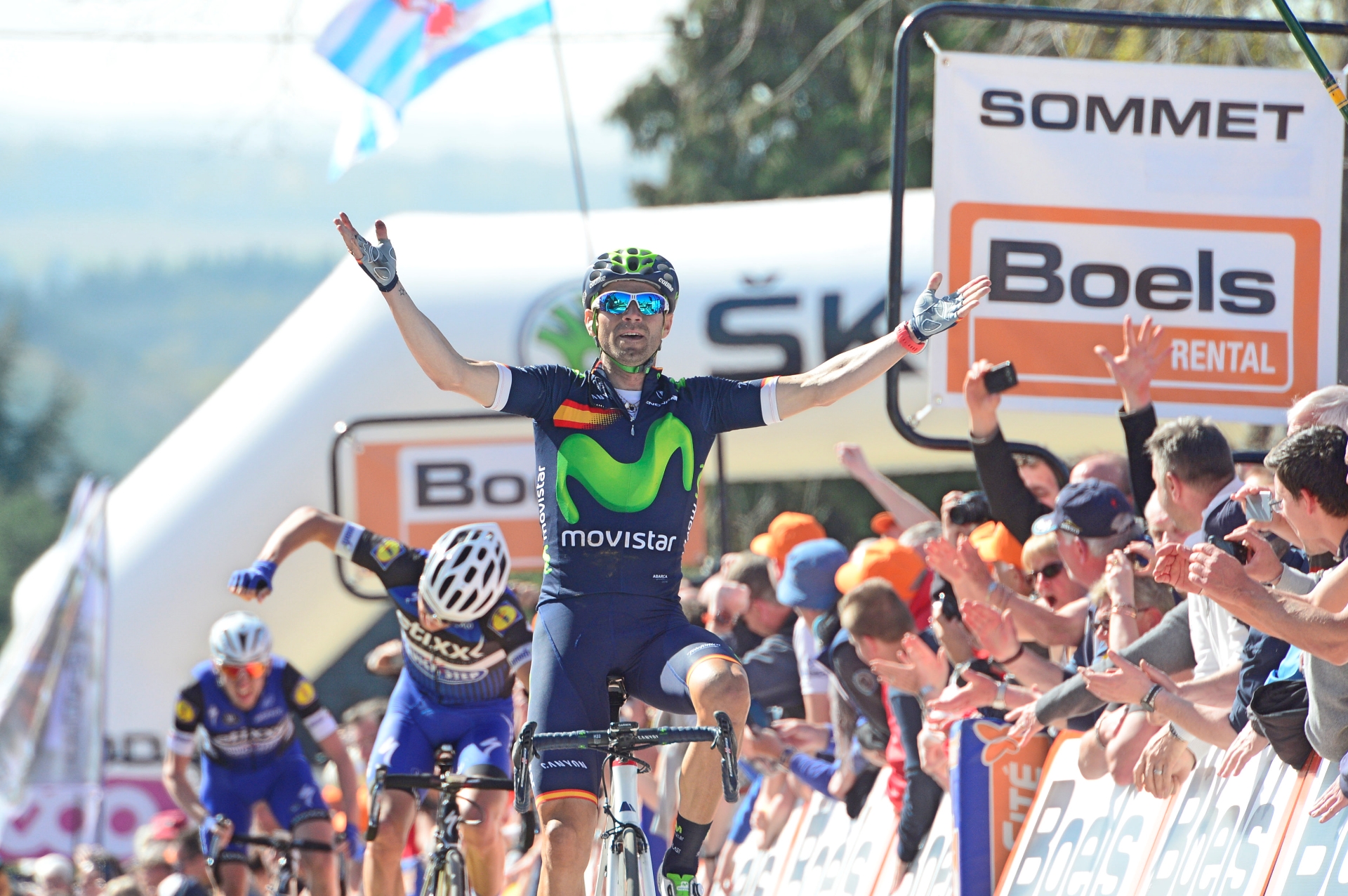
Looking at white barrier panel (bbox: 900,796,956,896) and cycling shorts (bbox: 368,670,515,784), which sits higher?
cycling shorts (bbox: 368,670,515,784)

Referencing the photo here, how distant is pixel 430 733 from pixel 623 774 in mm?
3279

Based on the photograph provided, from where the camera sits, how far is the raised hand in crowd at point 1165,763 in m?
5.85

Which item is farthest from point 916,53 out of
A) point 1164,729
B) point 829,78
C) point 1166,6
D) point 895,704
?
point 1164,729

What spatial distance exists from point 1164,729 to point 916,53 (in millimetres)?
22284

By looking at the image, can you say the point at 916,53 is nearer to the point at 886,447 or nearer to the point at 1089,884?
the point at 886,447

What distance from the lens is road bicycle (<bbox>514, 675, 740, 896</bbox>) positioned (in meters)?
5.05

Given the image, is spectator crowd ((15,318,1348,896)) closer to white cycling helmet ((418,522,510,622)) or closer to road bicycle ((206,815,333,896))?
road bicycle ((206,815,333,896))

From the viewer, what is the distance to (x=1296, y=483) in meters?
4.71

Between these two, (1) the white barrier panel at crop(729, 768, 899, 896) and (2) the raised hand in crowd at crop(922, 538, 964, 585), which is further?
(1) the white barrier panel at crop(729, 768, 899, 896)

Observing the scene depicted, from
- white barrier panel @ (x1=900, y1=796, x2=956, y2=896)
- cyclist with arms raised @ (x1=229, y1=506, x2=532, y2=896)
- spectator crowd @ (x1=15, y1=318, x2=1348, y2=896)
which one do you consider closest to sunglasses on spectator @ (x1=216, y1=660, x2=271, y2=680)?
spectator crowd @ (x1=15, y1=318, x2=1348, y2=896)

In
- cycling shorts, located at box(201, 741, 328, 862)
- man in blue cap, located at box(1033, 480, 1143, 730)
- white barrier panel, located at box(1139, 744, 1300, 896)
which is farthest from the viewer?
cycling shorts, located at box(201, 741, 328, 862)

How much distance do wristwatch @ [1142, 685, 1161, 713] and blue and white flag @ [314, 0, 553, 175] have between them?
320 inches

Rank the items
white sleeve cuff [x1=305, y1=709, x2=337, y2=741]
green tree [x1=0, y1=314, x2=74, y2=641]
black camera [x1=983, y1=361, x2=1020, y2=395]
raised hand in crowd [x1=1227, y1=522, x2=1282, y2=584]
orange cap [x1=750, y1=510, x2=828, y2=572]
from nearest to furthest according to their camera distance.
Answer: raised hand in crowd [x1=1227, y1=522, x2=1282, y2=584]
black camera [x1=983, y1=361, x2=1020, y2=395]
orange cap [x1=750, y1=510, x2=828, y2=572]
white sleeve cuff [x1=305, y1=709, x2=337, y2=741]
green tree [x1=0, y1=314, x2=74, y2=641]

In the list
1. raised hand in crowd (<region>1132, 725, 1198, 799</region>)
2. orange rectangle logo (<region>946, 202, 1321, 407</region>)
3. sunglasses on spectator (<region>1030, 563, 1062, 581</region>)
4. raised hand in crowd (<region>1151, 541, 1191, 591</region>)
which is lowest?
raised hand in crowd (<region>1132, 725, 1198, 799</region>)
